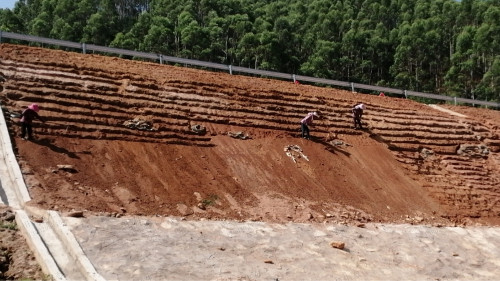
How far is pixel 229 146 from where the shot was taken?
53.0 feet

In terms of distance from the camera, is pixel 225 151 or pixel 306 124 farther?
pixel 306 124

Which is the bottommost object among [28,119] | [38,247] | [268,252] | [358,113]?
Answer: [268,252]

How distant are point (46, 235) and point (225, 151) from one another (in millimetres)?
7604

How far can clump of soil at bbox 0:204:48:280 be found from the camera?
296 inches

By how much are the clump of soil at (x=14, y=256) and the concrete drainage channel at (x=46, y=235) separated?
0.10 m

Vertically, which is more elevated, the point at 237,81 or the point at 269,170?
the point at 237,81

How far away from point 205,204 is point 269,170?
3.46 m

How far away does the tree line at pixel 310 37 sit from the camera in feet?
185

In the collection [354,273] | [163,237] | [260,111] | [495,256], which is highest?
[260,111]

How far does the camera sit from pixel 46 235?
8.97 metres

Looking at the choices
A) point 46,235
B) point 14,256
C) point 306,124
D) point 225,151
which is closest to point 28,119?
point 46,235

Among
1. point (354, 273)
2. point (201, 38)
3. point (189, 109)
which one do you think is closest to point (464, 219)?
point (354, 273)

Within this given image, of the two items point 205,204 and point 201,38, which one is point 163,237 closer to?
point 205,204

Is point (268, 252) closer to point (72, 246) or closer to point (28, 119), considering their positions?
point (72, 246)
